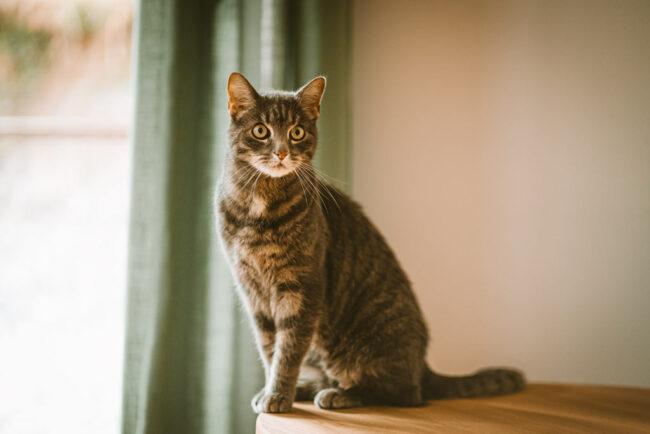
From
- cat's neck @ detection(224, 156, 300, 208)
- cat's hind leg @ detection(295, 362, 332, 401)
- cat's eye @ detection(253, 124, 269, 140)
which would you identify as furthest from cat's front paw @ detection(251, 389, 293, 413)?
cat's eye @ detection(253, 124, 269, 140)

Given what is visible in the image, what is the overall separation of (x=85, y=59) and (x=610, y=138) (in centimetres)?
172

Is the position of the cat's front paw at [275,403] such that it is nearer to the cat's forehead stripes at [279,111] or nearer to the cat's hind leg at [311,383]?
the cat's hind leg at [311,383]

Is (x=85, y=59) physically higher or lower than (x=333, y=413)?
higher

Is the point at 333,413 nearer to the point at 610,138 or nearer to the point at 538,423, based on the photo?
the point at 538,423

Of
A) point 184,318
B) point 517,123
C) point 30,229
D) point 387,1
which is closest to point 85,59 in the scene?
point 30,229

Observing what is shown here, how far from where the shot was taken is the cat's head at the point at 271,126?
91 cm

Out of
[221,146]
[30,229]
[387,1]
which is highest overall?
[387,1]

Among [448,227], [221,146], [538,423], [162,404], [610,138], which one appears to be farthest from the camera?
[448,227]

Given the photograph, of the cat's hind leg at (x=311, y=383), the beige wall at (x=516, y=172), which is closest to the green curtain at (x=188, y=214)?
the cat's hind leg at (x=311, y=383)

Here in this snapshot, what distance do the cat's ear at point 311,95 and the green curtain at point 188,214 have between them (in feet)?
0.95

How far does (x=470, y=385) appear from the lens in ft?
3.56

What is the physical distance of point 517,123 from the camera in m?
1.43

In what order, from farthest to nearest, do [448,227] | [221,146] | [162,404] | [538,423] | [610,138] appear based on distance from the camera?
[448,227]
[610,138]
[221,146]
[162,404]
[538,423]

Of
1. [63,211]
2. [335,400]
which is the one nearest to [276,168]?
[335,400]
